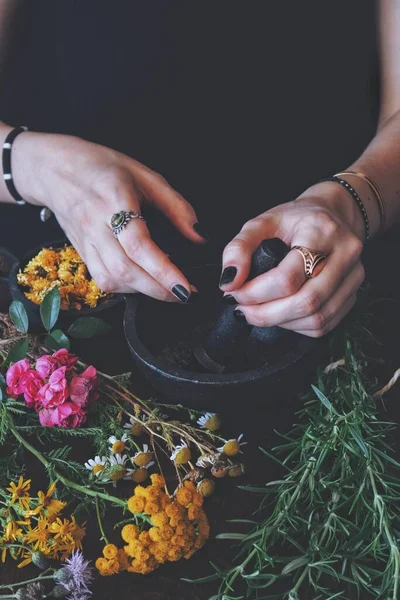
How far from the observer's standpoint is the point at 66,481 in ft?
2.50

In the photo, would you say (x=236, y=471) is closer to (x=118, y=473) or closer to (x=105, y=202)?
(x=118, y=473)

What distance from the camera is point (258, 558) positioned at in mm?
671

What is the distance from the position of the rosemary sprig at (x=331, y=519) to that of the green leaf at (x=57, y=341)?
1.05 feet

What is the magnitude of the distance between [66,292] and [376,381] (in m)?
0.47

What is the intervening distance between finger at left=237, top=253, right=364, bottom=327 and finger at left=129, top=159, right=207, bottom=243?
0.17 meters

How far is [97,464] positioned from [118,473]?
3 centimetres

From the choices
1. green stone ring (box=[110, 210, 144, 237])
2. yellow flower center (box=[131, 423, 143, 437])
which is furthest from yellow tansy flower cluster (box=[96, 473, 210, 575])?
green stone ring (box=[110, 210, 144, 237])

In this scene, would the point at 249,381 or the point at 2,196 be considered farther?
the point at 2,196

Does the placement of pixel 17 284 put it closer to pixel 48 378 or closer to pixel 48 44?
pixel 48 378

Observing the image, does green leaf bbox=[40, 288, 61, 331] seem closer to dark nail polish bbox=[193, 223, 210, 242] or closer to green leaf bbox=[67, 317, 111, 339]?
green leaf bbox=[67, 317, 111, 339]

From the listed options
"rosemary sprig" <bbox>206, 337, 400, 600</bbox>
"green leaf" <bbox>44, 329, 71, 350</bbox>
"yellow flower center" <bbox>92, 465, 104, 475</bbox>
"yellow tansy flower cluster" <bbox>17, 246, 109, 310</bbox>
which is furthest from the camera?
"yellow tansy flower cluster" <bbox>17, 246, 109, 310</bbox>

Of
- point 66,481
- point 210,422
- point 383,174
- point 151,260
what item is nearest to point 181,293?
point 151,260

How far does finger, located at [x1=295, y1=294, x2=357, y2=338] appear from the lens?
83 cm

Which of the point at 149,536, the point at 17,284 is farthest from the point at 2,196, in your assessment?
the point at 149,536
